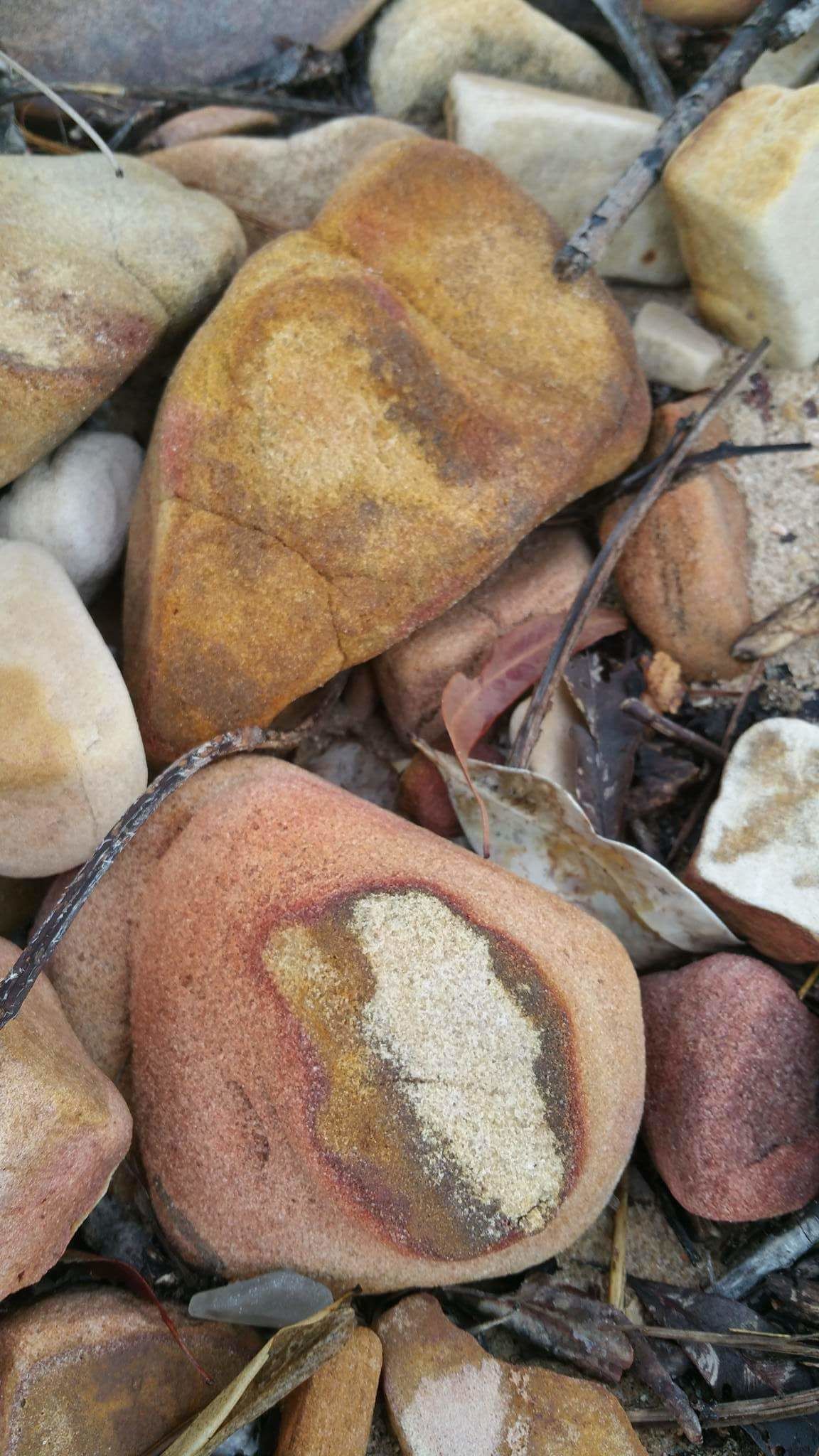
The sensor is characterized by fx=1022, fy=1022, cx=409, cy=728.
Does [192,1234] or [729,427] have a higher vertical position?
[729,427]

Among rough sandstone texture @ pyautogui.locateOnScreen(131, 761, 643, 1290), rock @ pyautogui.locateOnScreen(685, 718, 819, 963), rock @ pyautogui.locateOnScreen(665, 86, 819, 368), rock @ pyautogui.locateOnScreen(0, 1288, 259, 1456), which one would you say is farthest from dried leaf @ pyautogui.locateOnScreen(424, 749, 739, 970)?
rock @ pyautogui.locateOnScreen(665, 86, 819, 368)

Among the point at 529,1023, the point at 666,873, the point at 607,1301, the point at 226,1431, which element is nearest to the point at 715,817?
the point at 666,873

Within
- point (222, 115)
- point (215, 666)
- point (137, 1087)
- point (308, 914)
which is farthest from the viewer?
point (222, 115)

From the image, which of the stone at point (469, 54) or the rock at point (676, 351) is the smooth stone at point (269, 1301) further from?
the stone at point (469, 54)

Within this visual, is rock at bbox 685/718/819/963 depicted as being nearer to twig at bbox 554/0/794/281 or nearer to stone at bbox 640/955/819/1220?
stone at bbox 640/955/819/1220

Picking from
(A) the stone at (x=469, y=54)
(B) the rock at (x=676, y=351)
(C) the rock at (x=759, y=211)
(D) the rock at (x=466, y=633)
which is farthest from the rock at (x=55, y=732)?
(A) the stone at (x=469, y=54)

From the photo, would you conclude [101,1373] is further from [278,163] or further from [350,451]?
[278,163]

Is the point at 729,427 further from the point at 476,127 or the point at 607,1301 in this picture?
the point at 607,1301
